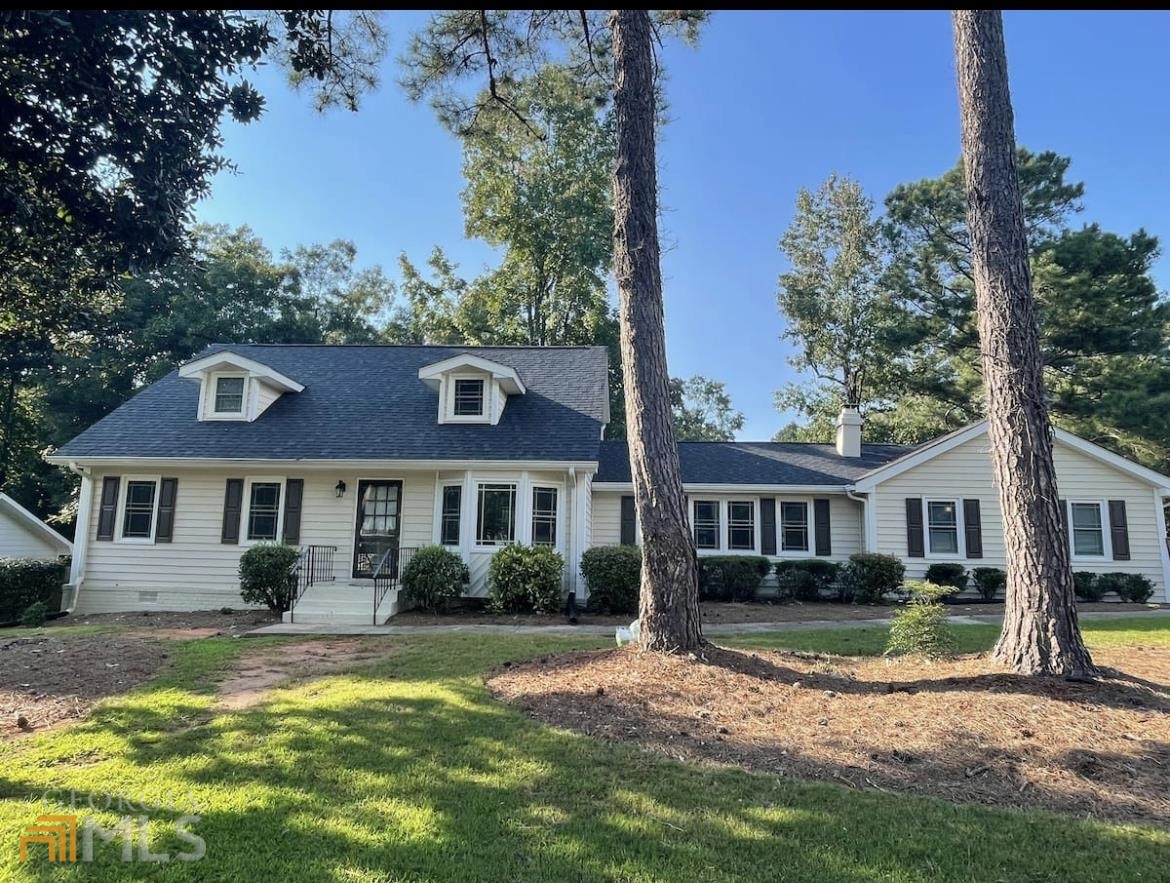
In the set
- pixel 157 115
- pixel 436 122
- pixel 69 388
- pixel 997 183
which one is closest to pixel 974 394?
pixel 997 183

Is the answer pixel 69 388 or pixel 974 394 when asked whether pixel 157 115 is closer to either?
pixel 69 388

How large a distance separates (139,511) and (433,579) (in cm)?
696

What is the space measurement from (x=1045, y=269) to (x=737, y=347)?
12.4 m

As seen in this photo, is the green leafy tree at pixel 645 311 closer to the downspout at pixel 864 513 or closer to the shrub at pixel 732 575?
the shrub at pixel 732 575

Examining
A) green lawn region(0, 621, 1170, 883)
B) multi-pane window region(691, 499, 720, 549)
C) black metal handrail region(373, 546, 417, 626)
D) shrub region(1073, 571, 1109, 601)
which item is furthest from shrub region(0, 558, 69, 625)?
shrub region(1073, 571, 1109, 601)

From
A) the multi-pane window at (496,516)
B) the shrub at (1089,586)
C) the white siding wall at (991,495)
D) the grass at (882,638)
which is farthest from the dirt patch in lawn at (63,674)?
the shrub at (1089,586)

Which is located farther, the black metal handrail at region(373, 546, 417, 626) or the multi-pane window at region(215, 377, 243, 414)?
the multi-pane window at region(215, 377, 243, 414)

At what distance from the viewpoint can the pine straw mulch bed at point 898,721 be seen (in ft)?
12.8

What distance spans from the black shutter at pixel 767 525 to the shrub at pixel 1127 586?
7.07m

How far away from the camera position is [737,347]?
30203mm

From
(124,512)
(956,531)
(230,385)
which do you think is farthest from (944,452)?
(124,512)

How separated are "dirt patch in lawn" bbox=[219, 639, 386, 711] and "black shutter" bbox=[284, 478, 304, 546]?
468cm

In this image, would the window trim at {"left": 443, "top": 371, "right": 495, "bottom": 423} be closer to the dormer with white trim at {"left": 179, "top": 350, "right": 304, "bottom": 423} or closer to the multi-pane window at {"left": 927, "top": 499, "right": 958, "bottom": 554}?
the dormer with white trim at {"left": 179, "top": 350, "right": 304, "bottom": 423}

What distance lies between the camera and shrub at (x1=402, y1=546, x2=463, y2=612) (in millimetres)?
11805
